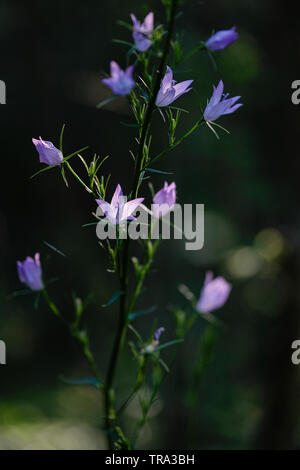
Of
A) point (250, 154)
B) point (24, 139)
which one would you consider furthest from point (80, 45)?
point (250, 154)

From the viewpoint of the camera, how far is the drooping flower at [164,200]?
32.3 inches

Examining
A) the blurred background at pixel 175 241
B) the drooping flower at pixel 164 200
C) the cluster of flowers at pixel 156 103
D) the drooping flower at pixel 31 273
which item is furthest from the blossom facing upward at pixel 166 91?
the blurred background at pixel 175 241

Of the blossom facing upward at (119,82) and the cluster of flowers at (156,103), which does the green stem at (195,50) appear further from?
the blossom facing upward at (119,82)

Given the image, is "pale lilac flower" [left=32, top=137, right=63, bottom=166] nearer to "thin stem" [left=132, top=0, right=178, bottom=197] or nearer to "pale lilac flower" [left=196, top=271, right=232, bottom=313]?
"thin stem" [left=132, top=0, right=178, bottom=197]

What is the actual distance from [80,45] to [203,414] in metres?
2.41

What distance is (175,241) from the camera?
9.53 feet

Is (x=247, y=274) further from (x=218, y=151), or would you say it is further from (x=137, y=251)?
(x=137, y=251)

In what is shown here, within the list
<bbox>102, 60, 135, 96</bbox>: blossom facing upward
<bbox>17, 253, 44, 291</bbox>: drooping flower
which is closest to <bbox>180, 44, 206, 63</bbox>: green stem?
<bbox>102, 60, 135, 96</bbox>: blossom facing upward

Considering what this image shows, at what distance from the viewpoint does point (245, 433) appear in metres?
2.49

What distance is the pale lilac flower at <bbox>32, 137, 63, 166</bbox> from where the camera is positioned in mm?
811

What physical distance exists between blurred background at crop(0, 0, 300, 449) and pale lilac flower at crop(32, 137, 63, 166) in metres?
1.65

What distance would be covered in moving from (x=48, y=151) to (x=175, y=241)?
2.12 m

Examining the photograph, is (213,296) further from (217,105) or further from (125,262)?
(217,105)

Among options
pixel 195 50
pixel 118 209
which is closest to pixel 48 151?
pixel 118 209
